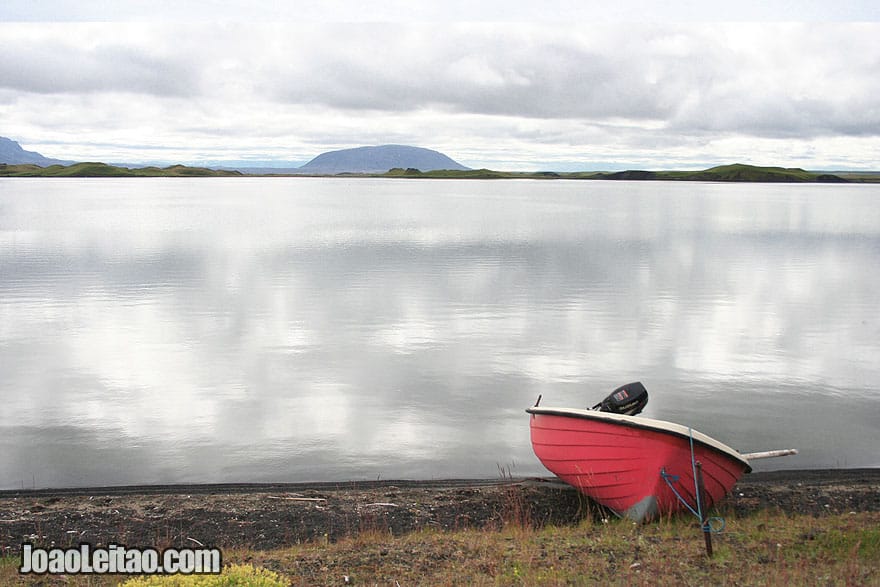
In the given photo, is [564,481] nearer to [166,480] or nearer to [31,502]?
[166,480]

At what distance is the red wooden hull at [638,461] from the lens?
464 inches

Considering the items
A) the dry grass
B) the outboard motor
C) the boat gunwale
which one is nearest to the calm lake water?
the outboard motor

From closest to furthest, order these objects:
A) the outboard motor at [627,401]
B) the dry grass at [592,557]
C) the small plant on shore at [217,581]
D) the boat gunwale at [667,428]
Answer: the small plant on shore at [217,581] → the dry grass at [592,557] → the boat gunwale at [667,428] → the outboard motor at [627,401]

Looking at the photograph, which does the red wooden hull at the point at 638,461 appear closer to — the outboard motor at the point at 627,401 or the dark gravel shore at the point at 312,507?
the dark gravel shore at the point at 312,507

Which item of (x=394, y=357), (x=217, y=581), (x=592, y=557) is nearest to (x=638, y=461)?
(x=592, y=557)

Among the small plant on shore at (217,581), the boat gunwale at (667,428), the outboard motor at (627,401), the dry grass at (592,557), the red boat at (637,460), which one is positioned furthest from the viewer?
the outboard motor at (627,401)

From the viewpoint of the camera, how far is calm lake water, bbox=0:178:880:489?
54.9 feet

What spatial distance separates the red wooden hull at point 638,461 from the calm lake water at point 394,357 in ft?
8.45

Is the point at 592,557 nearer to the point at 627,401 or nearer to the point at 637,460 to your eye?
the point at 637,460

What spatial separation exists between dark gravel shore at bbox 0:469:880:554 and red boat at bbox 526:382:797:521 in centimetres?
80

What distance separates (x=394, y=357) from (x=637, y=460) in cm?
1314

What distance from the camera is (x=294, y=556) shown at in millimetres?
10336

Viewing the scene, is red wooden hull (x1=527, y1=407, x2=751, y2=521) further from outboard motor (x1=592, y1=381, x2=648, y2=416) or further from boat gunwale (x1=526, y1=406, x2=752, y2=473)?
outboard motor (x1=592, y1=381, x2=648, y2=416)

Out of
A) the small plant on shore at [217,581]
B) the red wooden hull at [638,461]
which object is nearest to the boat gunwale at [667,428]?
→ the red wooden hull at [638,461]
